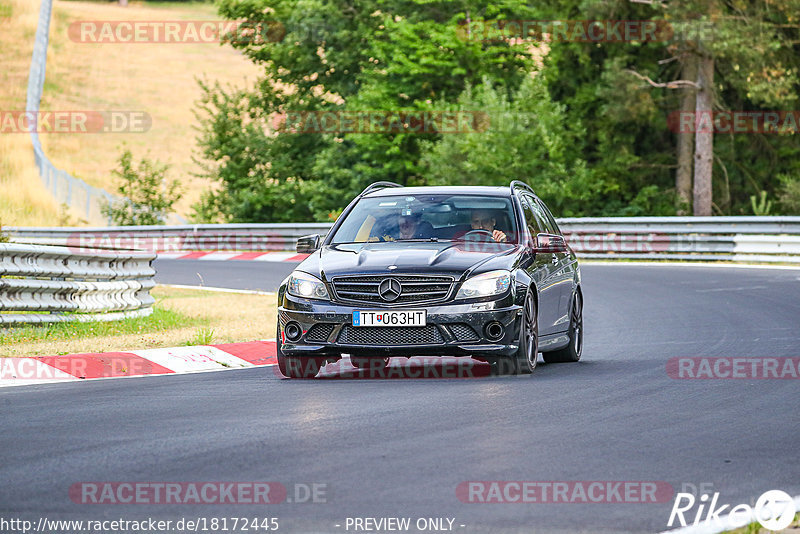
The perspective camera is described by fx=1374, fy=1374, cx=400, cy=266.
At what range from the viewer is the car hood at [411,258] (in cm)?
1118

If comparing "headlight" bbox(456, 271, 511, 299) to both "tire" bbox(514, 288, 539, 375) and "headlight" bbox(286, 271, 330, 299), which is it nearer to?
"tire" bbox(514, 288, 539, 375)

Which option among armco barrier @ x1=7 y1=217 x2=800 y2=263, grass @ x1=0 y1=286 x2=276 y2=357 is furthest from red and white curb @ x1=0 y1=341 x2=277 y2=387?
armco barrier @ x1=7 y1=217 x2=800 y2=263

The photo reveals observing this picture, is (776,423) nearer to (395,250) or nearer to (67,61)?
(395,250)

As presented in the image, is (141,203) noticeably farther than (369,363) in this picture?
Yes

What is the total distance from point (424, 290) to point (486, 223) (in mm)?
1543

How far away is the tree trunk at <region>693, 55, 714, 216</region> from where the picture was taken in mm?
39219

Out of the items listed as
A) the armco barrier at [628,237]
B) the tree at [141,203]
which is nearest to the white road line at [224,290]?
the armco barrier at [628,237]

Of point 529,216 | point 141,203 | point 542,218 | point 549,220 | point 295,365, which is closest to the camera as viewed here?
point 295,365

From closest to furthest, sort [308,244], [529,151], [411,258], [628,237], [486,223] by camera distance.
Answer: [411,258], [308,244], [486,223], [628,237], [529,151]

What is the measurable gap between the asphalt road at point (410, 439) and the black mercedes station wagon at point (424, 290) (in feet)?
1.00

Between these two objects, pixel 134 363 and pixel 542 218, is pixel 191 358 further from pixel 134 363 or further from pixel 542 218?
pixel 542 218

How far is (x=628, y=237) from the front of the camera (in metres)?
33.8

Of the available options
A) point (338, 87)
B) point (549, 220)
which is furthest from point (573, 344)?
point (338, 87)

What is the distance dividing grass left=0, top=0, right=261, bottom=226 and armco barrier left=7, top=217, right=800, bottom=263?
16.8 meters
